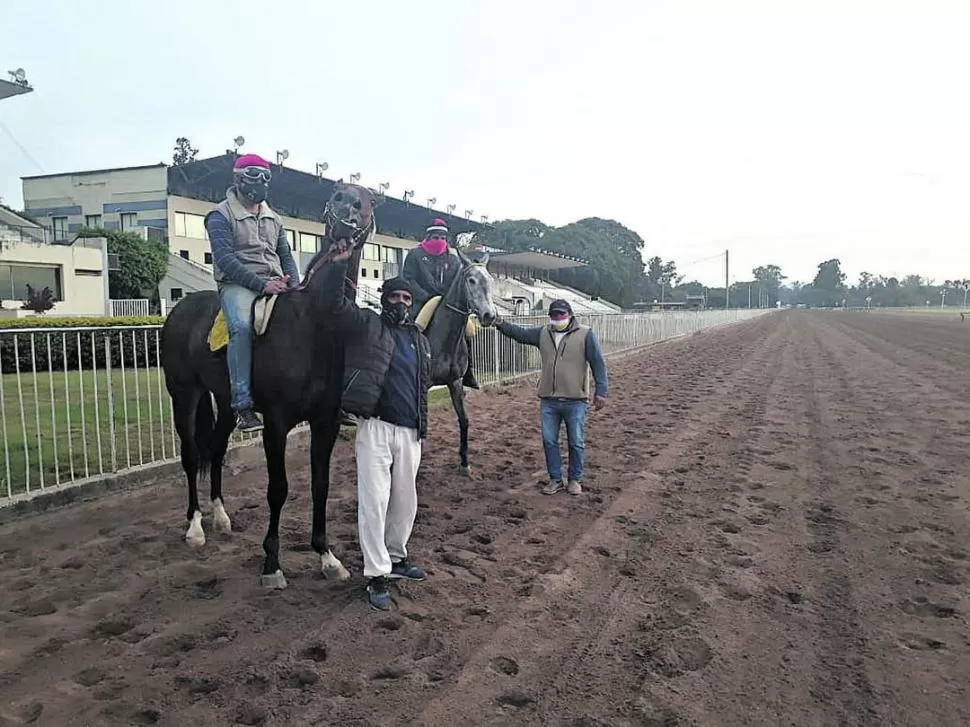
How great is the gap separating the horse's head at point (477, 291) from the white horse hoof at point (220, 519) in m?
2.61

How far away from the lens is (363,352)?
3.79 metres

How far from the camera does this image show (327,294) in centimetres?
382

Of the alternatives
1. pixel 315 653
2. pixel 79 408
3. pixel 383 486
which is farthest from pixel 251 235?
pixel 79 408

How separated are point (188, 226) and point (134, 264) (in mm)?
6165

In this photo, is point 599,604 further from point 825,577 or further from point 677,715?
point 825,577

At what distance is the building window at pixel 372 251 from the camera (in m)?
44.4

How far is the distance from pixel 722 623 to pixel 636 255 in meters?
101

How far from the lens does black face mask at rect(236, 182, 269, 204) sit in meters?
4.44

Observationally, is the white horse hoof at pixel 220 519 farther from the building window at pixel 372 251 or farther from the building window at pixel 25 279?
the building window at pixel 372 251

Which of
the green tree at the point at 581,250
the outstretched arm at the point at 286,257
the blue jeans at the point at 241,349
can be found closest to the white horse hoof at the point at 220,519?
the blue jeans at the point at 241,349

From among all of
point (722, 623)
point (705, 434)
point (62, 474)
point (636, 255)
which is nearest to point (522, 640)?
point (722, 623)

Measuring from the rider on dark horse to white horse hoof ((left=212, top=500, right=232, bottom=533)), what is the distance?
103 inches

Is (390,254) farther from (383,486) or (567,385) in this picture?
(383,486)

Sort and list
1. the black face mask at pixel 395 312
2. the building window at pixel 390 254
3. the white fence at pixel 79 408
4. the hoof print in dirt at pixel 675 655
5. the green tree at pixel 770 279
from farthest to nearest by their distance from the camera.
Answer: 1. the green tree at pixel 770 279
2. the building window at pixel 390 254
3. the white fence at pixel 79 408
4. the black face mask at pixel 395 312
5. the hoof print in dirt at pixel 675 655
